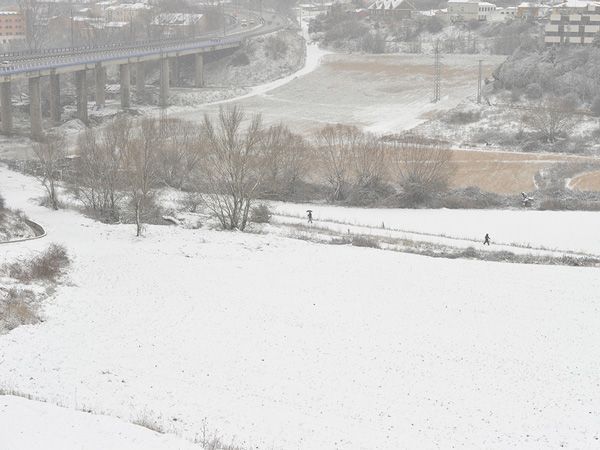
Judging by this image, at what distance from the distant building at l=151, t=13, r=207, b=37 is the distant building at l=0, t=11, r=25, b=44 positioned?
21.8 metres

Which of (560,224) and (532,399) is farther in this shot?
(560,224)

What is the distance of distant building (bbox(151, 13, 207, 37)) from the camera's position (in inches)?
4488

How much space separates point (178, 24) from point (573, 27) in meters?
63.6

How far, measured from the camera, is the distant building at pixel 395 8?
118 m

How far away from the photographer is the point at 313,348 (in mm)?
21594

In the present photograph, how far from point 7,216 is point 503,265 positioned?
20722mm

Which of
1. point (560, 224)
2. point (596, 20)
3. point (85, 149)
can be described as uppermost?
point (596, 20)

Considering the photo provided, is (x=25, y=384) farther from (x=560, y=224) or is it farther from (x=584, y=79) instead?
(x=584, y=79)

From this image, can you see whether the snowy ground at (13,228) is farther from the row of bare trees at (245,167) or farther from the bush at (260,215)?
the bush at (260,215)

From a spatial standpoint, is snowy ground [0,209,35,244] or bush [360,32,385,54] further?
bush [360,32,385,54]

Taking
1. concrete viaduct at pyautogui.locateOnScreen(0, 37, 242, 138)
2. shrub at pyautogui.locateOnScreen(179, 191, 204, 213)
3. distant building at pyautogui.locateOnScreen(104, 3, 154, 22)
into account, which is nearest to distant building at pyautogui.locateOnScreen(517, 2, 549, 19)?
concrete viaduct at pyautogui.locateOnScreen(0, 37, 242, 138)

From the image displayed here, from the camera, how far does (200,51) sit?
89625 mm

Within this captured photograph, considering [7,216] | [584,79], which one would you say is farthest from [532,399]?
[584,79]

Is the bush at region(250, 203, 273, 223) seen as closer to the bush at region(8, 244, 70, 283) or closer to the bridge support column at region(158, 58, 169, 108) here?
the bush at region(8, 244, 70, 283)
